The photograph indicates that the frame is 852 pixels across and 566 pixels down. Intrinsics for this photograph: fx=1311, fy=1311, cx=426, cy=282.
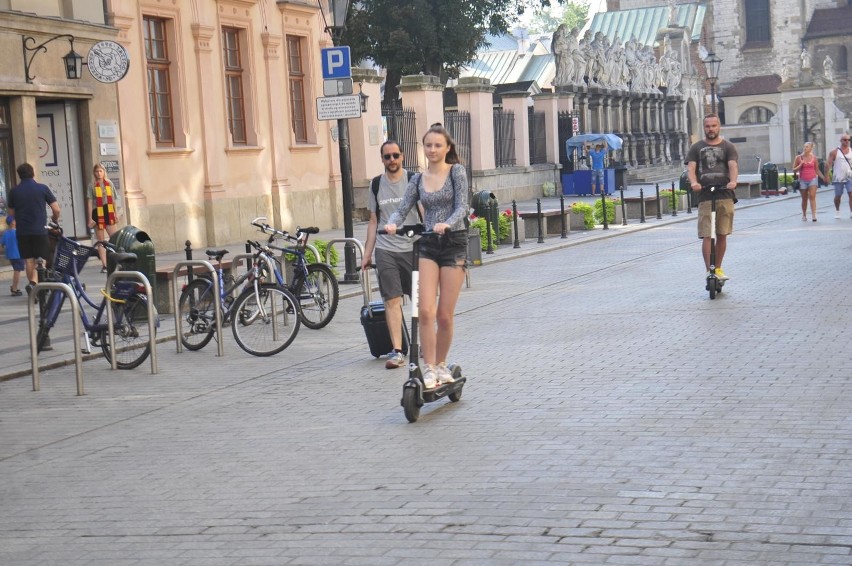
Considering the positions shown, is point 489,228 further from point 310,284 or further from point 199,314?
point 199,314

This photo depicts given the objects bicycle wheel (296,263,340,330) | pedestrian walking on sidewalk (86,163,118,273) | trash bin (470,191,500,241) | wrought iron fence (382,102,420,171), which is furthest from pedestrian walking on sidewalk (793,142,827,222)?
bicycle wheel (296,263,340,330)

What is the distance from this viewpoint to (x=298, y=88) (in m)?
30.0

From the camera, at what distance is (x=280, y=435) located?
7934 mm

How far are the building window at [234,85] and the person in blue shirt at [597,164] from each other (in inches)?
730

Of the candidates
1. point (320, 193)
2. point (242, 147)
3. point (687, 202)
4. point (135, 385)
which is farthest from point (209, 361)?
point (687, 202)

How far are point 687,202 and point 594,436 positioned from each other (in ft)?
91.6

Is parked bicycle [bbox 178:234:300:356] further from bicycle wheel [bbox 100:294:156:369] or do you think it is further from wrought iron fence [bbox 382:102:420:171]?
wrought iron fence [bbox 382:102:420:171]

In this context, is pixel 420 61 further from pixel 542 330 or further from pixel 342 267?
pixel 542 330

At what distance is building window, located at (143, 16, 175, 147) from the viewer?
24656 millimetres

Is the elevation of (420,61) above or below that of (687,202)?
above

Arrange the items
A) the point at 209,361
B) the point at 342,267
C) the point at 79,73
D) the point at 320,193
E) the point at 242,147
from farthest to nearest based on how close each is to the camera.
Answer: the point at 320,193 → the point at 242,147 → the point at 79,73 → the point at 342,267 → the point at 209,361

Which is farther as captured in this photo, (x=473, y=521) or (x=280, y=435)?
(x=280, y=435)

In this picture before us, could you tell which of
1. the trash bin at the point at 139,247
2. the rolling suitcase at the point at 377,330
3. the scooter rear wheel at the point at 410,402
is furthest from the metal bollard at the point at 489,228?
the scooter rear wheel at the point at 410,402

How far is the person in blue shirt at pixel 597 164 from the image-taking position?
4425 cm
